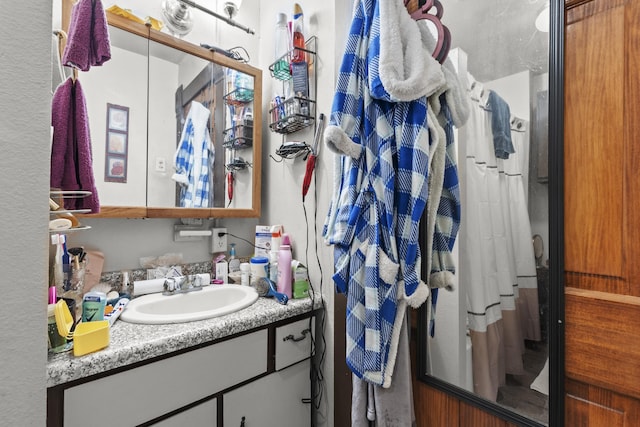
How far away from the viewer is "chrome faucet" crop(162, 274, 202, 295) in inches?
47.4

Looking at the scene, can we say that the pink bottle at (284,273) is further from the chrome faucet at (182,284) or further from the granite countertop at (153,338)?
the chrome faucet at (182,284)

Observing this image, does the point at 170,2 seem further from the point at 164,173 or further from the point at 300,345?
the point at 300,345

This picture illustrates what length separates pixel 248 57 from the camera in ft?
5.33

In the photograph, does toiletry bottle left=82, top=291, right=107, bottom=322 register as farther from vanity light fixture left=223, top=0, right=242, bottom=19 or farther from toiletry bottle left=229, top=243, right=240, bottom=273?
vanity light fixture left=223, top=0, right=242, bottom=19

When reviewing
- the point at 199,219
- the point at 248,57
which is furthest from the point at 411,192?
the point at 248,57

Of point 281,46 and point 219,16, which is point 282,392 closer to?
point 281,46

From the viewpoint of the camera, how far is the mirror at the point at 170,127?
116 cm

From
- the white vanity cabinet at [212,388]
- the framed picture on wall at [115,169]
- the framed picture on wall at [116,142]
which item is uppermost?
the framed picture on wall at [116,142]

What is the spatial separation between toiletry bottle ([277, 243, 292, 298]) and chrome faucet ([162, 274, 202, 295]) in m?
0.36

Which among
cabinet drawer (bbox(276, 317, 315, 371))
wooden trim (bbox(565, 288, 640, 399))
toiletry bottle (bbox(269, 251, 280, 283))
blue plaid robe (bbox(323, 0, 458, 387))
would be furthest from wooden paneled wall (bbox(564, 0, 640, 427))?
toiletry bottle (bbox(269, 251, 280, 283))

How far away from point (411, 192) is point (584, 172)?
398 mm

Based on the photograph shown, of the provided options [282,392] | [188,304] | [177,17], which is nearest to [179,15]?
[177,17]

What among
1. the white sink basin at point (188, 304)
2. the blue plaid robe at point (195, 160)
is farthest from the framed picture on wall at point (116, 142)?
the white sink basin at point (188, 304)

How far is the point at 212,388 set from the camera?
3.05ft
